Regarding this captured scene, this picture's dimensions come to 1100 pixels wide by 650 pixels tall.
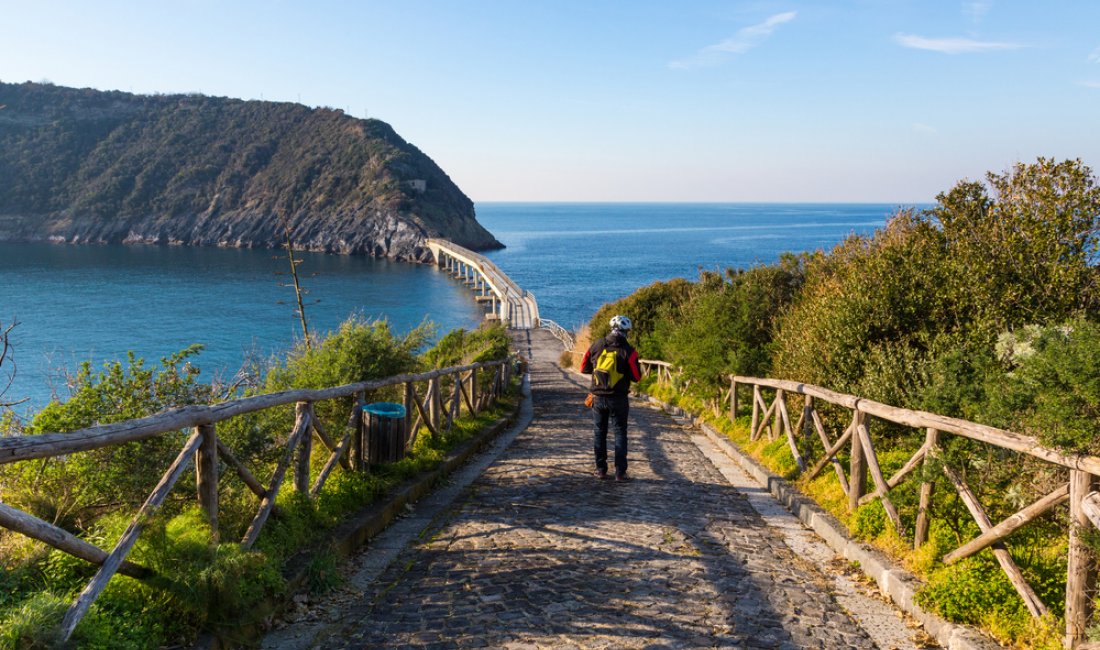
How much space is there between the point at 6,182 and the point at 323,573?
158 metres

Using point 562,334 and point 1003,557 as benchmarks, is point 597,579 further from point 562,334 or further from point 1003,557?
point 562,334

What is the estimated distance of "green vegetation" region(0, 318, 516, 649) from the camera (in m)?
3.45

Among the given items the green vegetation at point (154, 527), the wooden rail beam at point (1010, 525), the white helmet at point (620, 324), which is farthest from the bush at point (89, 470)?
the wooden rail beam at point (1010, 525)

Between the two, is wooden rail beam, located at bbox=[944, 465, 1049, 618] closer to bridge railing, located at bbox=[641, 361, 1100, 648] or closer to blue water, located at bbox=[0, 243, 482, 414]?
bridge railing, located at bbox=[641, 361, 1100, 648]

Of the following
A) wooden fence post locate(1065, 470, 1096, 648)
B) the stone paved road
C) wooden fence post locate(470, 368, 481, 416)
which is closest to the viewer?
wooden fence post locate(1065, 470, 1096, 648)

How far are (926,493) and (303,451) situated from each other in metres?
4.84

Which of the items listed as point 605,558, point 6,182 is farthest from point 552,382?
point 6,182

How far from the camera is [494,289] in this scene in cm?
6612

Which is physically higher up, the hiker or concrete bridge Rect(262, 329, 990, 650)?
the hiker

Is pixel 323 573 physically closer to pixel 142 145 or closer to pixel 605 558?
pixel 605 558

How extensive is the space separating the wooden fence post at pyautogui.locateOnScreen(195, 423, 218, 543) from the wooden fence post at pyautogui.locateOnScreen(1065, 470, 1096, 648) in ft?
16.0

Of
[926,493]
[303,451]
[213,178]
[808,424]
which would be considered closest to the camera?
[926,493]

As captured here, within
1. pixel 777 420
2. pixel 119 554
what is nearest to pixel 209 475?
pixel 119 554

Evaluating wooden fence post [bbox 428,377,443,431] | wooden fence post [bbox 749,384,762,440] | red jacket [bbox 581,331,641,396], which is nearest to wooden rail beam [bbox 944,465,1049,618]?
red jacket [bbox 581,331,641,396]
